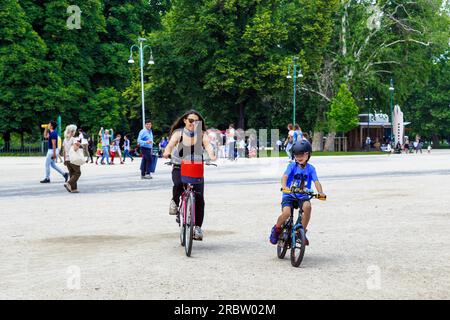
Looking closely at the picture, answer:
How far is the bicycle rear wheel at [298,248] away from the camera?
803 cm

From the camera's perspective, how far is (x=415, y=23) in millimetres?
64000

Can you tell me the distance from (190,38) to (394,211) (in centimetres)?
4247

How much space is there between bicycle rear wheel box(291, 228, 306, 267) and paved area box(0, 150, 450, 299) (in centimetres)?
10

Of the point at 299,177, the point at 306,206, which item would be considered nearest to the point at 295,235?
the point at 306,206

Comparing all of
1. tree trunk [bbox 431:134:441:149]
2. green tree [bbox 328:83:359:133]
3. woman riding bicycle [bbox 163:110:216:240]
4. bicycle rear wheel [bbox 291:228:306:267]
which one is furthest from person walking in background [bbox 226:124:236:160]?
tree trunk [bbox 431:134:441:149]

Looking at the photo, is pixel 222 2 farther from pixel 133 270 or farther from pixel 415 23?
pixel 133 270

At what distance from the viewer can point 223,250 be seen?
30.6 feet

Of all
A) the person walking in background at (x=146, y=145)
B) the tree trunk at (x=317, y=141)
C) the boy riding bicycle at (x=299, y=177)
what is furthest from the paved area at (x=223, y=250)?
the tree trunk at (x=317, y=141)

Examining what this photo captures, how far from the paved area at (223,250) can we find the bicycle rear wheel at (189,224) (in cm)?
13

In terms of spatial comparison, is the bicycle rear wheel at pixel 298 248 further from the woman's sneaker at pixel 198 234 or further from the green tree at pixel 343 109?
the green tree at pixel 343 109

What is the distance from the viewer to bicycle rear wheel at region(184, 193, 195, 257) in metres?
8.82

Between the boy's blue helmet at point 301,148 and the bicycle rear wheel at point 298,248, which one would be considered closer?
the bicycle rear wheel at point 298,248

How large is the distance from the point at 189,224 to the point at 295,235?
4.60 ft

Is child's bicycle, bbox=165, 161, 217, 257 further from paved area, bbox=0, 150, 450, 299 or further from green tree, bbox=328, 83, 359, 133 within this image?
green tree, bbox=328, 83, 359, 133
